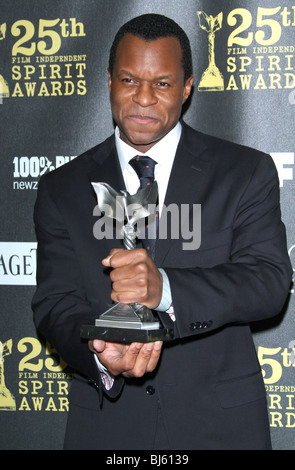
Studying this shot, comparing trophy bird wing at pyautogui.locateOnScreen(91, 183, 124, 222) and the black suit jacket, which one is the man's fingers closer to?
the black suit jacket

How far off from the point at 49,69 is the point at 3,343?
4.00 feet

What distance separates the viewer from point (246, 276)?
5.10ft

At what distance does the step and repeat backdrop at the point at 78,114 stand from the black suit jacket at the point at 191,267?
638 millimetres

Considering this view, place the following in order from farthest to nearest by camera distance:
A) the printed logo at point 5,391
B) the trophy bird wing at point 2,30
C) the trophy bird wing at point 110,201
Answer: the printed logo at point 5,391 < the trophy bird wing at point 2,30 < the trophy bird wing at point 110,201

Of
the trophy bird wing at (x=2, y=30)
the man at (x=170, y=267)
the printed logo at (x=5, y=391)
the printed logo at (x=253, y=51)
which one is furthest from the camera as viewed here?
the printed logo at (x=5, y=391)

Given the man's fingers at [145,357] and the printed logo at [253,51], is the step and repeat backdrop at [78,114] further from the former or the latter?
the man's fingers at [145,357]

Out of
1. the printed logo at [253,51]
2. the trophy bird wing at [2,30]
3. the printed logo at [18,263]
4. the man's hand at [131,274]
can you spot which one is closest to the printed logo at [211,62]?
the printed logo at [253,51]

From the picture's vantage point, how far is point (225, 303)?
151 cm

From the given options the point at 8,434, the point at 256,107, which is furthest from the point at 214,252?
the point at 8,434

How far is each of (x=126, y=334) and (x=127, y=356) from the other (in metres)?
0.11

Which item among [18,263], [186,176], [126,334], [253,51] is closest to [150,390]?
[126,334]

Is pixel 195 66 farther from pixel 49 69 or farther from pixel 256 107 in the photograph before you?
pixel 49 69

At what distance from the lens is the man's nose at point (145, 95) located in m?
1.67

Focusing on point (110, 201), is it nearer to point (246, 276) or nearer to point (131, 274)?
point (131, 274)
